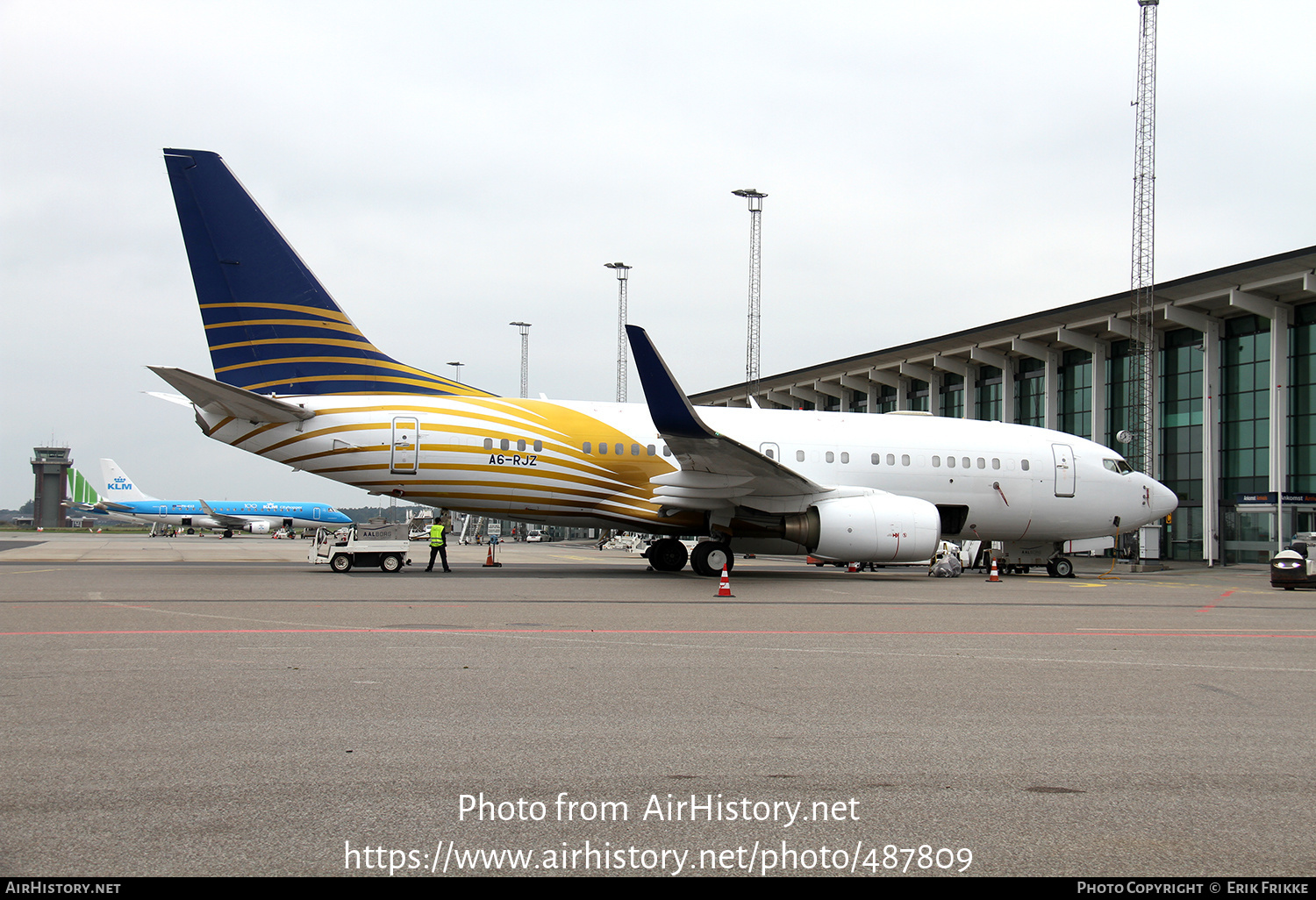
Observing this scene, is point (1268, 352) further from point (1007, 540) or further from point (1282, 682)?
point (1282, 682)

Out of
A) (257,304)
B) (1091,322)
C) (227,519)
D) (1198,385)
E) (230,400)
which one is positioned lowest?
(227,519)

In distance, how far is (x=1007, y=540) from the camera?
24.0 meters

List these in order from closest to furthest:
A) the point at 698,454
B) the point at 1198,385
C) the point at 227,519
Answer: the point at 698,454 → the point at 1198,385 → the point at 227,519

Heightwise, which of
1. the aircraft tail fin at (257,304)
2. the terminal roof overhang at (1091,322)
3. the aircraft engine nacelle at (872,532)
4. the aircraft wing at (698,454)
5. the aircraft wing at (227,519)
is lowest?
the aircraft wing at (227,519)

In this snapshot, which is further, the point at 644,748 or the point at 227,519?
the point at 227,519

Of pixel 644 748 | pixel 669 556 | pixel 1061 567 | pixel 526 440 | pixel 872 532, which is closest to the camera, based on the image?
pixel 644 748

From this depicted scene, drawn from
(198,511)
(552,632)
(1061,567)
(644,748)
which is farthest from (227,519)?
(644,748)

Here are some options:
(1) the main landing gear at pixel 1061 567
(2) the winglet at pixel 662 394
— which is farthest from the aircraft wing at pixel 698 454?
(1) the main landing gear at pixel 1061 567

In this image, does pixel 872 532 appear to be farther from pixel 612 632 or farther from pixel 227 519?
pixel 227 519

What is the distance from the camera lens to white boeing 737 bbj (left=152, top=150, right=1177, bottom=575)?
60.2ft

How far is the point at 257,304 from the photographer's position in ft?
61.7

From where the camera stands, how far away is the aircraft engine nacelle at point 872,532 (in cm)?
1917

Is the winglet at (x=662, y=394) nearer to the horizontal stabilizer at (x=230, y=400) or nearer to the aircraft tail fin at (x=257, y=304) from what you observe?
the aircraft tail fin at (x=257, y=304)

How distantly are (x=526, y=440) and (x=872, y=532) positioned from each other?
281 inches
